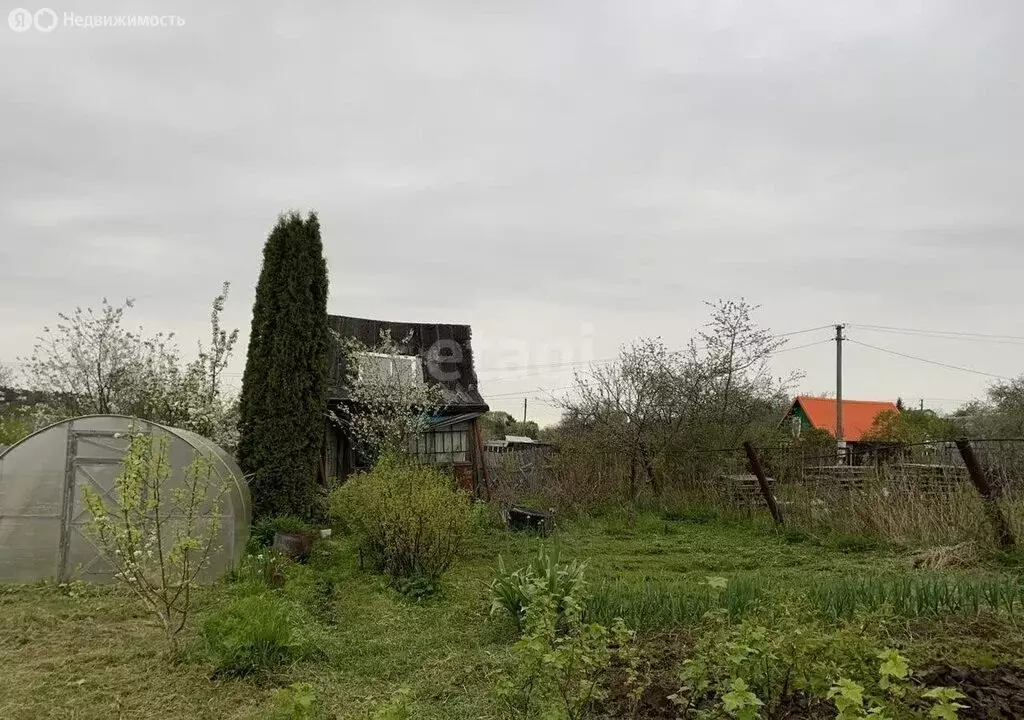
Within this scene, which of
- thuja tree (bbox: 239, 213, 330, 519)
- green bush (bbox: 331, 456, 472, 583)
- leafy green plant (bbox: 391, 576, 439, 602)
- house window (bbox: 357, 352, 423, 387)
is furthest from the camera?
house window (bbox: 357, 352, 423, 387)

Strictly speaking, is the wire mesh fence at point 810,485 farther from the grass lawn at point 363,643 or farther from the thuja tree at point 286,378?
the thuja tree at point 286,378

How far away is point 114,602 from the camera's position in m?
6.46

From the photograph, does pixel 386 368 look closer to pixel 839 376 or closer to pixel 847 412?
pixel 839 376

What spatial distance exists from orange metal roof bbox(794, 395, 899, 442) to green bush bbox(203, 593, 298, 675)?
104ft

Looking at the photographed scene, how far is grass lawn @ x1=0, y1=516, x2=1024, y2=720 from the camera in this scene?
12.9ft

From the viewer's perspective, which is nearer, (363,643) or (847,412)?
(363,643)

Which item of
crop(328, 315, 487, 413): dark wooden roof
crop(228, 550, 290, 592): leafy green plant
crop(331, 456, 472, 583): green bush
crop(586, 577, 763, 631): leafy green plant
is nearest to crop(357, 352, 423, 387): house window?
crop(328, 315, 487, 413): dark wooden roof

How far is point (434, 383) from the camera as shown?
53.9 ft

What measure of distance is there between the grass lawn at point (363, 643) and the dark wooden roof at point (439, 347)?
8.80 m

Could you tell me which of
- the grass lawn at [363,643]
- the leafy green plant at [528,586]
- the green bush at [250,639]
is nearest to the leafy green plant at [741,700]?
the grass lawn at [363,643]

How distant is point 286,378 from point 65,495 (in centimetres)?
315

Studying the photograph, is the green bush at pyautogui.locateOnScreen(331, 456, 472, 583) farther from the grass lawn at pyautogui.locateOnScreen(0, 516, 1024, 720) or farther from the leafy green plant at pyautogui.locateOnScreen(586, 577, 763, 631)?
A: the leafy green plant at pyautogui.locateOnScreen(586, 577, 763, 631)

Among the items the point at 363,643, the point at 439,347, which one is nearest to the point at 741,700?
the point at 363,643

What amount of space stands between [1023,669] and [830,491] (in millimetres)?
6479
